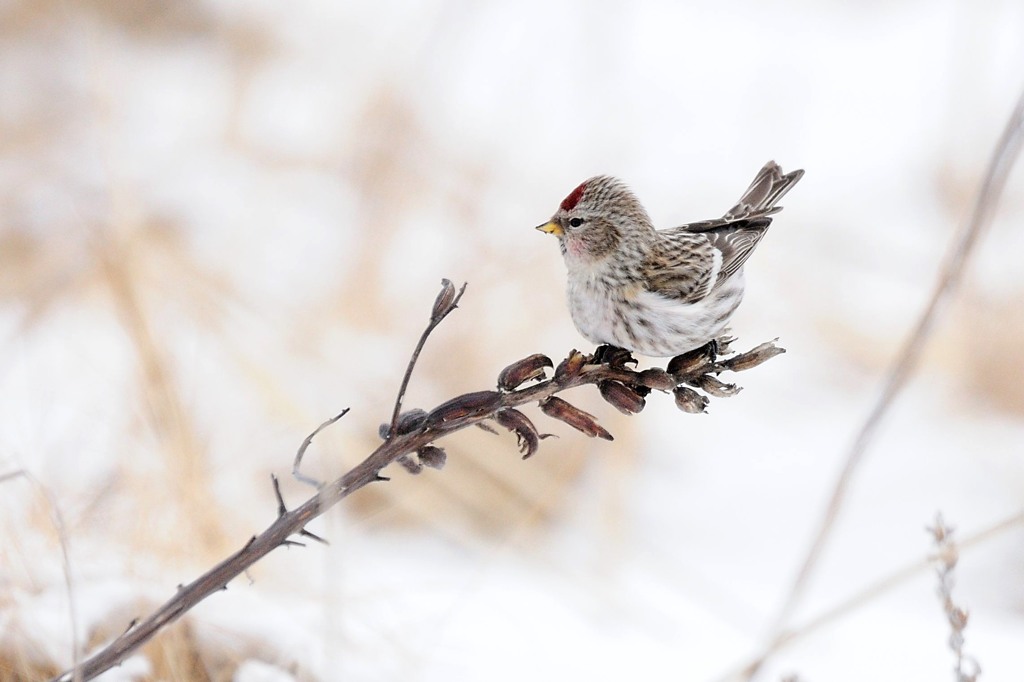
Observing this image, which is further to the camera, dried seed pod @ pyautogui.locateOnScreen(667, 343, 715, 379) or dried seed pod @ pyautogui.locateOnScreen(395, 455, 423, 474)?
dried seed pod @ pyautogui.locateOnScreen(667, 343, 715, 379)

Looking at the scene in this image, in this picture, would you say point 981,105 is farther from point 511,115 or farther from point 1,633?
point 1,633

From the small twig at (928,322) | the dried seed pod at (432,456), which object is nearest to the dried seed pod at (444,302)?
the dried seed pod at (432,456)

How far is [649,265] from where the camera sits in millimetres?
1419

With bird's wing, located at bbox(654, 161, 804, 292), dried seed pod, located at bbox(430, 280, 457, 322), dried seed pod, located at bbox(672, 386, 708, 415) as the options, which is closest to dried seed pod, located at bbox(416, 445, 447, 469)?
dried seed pod, located at bbox(430, 280, 457, 322)

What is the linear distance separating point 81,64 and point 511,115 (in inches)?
88.1

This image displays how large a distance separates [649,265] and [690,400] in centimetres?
56

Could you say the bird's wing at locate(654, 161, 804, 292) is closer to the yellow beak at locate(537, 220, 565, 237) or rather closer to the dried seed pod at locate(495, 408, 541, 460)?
the yellow beak at locate(537, 220, 565, 237)

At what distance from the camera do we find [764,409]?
4.24 m

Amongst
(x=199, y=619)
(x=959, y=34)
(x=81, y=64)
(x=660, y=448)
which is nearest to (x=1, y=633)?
(x=199, y=619)

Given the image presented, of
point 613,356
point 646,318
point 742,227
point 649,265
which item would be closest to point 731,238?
point 742,227

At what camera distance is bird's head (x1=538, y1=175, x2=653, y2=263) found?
1329 millimetres

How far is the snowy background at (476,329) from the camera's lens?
81.7 inches

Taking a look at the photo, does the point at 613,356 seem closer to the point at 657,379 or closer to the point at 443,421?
the point at 657,379

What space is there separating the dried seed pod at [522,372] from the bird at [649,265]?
35 cm
